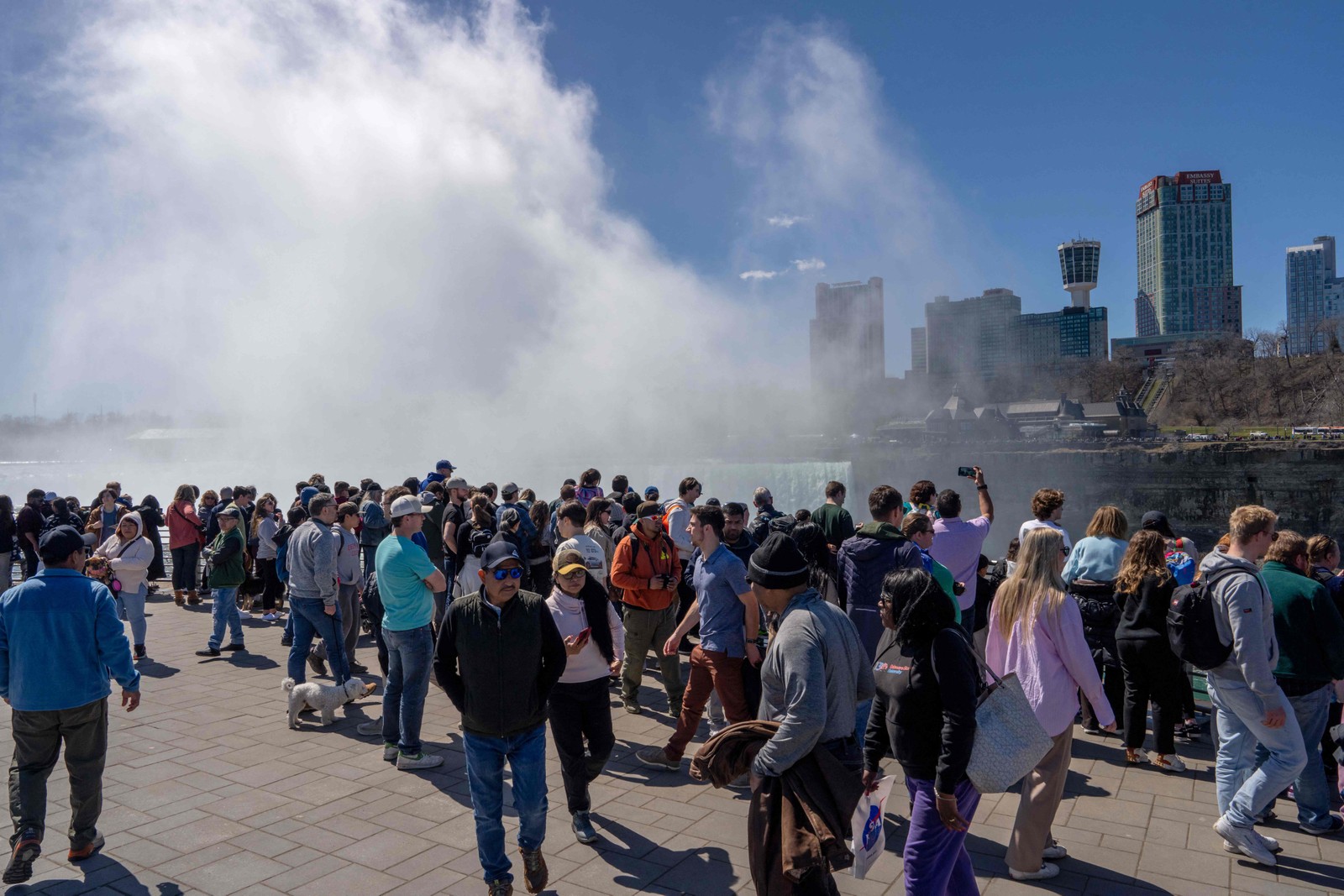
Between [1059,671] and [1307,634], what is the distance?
1.70 metres

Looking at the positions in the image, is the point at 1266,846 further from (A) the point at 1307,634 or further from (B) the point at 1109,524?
(B) the point at 1109,524

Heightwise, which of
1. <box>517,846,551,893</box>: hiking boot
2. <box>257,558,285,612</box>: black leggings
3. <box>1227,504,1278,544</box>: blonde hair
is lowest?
<box>517,846,551,893</box>: hiking boot

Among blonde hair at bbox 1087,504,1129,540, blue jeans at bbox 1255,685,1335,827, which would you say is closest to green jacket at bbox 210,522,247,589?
blonde hair at bbox 1087,504,1129,540

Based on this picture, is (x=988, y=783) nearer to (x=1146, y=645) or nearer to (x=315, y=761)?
(x=1146, y=645)

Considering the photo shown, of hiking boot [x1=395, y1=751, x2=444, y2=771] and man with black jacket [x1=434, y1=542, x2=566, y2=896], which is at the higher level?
man with black jacket [x1=434, y1=542, x2=566, y2=896]

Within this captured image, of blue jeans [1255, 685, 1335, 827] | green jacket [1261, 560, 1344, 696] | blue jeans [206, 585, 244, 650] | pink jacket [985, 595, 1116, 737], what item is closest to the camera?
pink jacket [985, 595, 1116, 737]

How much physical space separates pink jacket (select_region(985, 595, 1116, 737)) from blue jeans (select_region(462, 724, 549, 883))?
240 centimetres

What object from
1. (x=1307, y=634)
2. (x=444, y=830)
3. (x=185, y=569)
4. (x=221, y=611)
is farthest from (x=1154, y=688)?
(x=185, y=569)

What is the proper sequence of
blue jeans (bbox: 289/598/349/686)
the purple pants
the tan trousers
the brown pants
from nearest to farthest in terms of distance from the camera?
the purple pants < the tan trousers < the brown pants < blue jeans (bbox: 289/598/349/686)

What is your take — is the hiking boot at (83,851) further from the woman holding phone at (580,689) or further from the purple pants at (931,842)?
the purple pants at (931,842)

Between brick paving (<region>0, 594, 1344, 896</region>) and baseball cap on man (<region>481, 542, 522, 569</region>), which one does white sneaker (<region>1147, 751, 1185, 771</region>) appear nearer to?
brick paving (<region>0, 594, 1344, 896</region>)

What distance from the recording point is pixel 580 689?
15.0ft

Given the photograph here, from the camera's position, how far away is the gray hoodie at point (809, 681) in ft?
9.40

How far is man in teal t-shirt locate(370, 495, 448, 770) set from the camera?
5.49 m
